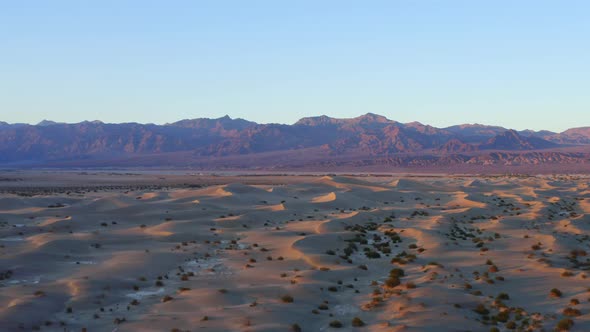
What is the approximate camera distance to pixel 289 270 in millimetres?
26141

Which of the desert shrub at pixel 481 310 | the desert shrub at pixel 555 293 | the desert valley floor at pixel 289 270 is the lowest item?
the desert valley floor at pixel 289 270

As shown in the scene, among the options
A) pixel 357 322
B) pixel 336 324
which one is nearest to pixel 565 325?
pixel 357 322

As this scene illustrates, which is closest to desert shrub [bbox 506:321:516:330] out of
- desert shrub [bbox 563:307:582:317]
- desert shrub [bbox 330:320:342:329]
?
desert shrub [bbox 563:307:582:317]

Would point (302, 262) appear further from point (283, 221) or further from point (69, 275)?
point (283, 221)

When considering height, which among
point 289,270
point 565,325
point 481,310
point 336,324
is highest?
point 565,325

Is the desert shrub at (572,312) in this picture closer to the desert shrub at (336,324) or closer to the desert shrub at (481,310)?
the desert shrub at (481,310)

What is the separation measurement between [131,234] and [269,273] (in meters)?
15.7

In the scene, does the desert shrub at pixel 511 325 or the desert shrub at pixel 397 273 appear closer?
the desert shrub at pixel 511 325

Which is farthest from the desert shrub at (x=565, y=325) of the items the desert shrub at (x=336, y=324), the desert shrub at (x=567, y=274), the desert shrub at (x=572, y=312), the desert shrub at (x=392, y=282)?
the desert shrub at (x=567, y=274)

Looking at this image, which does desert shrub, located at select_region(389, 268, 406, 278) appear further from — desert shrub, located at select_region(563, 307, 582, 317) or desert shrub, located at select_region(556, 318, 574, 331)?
desert shrub, located at select_region(556, 318, 574, 331)

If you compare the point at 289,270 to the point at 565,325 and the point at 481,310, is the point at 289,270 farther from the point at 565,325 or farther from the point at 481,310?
the point at 565,325

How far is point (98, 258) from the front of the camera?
97.0 feet

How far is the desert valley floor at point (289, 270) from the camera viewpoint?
18172mm

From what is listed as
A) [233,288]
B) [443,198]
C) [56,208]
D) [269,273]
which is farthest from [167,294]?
[443,198]
